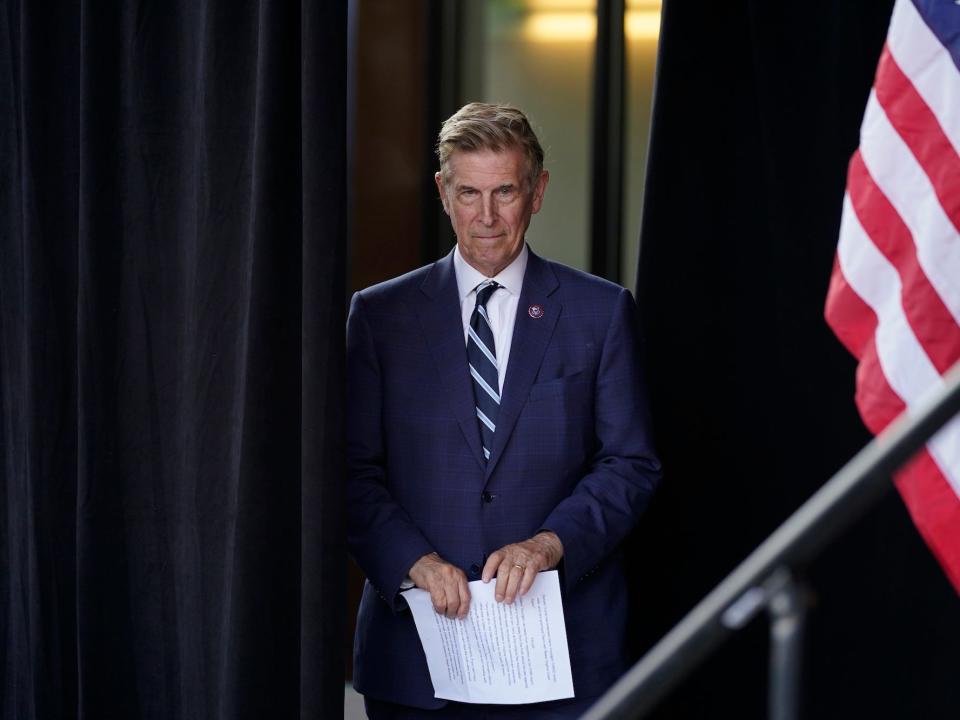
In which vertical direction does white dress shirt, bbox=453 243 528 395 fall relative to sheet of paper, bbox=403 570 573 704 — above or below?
above

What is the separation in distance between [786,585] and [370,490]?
124 centimetres

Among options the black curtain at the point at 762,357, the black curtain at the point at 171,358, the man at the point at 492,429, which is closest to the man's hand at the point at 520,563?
the man at the point at 492,429

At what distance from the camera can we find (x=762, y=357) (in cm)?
274

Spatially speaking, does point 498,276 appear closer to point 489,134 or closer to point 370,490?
point 489,134

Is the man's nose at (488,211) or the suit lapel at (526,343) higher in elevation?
the man's nose at (488,211)

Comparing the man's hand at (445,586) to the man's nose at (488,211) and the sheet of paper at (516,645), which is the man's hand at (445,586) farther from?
the man's nose at (488,211)

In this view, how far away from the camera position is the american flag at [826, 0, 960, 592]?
5.80 ft

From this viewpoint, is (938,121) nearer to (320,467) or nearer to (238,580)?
(320,467)

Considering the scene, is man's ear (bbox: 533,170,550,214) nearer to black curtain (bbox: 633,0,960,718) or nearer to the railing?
black curtain (bbox: 633,0,960,718)

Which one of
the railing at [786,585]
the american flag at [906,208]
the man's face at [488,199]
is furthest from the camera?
the man's face at [488,199]

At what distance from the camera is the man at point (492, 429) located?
204cm

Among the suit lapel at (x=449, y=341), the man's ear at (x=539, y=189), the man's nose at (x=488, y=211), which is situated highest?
the man's ear at (x=539, y=189)

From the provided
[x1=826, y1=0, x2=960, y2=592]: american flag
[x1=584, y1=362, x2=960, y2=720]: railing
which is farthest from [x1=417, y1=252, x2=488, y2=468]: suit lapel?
[x1=584, y1=362, x2=960, y2=720]: railing

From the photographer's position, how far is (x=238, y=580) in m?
2.13
